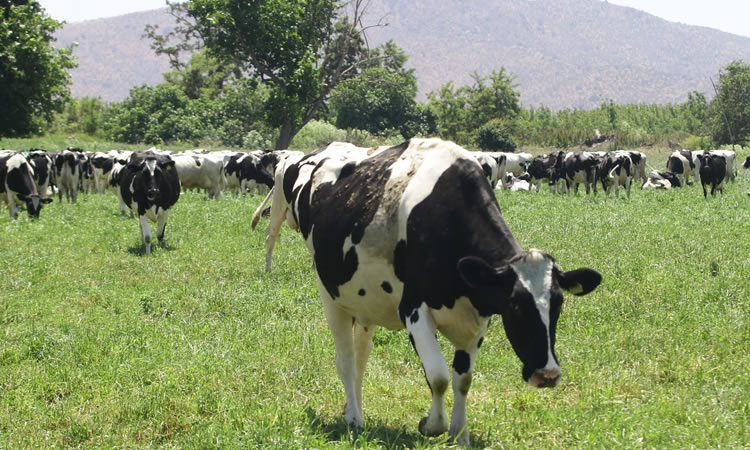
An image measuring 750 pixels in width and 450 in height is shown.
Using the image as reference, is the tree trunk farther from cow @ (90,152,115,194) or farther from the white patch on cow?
the white patch on cow

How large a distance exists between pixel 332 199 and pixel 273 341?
2725mm

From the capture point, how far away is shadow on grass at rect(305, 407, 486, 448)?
533 cm

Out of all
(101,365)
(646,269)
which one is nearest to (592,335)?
(646,269)

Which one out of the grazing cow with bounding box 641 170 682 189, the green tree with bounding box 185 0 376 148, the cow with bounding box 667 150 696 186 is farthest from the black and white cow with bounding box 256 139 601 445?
the green tree with bounding box 185 0 376 148

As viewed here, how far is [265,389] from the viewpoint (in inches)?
276

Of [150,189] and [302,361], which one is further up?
[150,189]

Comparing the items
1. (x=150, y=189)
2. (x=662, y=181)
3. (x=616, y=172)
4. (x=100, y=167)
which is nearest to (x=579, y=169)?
(x=616, y=172)

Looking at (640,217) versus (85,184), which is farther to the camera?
(85,184)

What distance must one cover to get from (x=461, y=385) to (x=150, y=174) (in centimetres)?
1273

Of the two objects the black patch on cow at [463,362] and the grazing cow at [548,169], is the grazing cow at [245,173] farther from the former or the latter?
the black patch on cow at [463,362]

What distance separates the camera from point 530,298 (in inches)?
188

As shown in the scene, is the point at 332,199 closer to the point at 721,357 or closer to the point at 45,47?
the point at 721,357

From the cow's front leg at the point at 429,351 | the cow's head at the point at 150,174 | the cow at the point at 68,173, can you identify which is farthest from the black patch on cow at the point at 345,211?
the cow at the point at 68,173

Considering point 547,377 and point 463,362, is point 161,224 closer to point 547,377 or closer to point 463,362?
point 463,362
